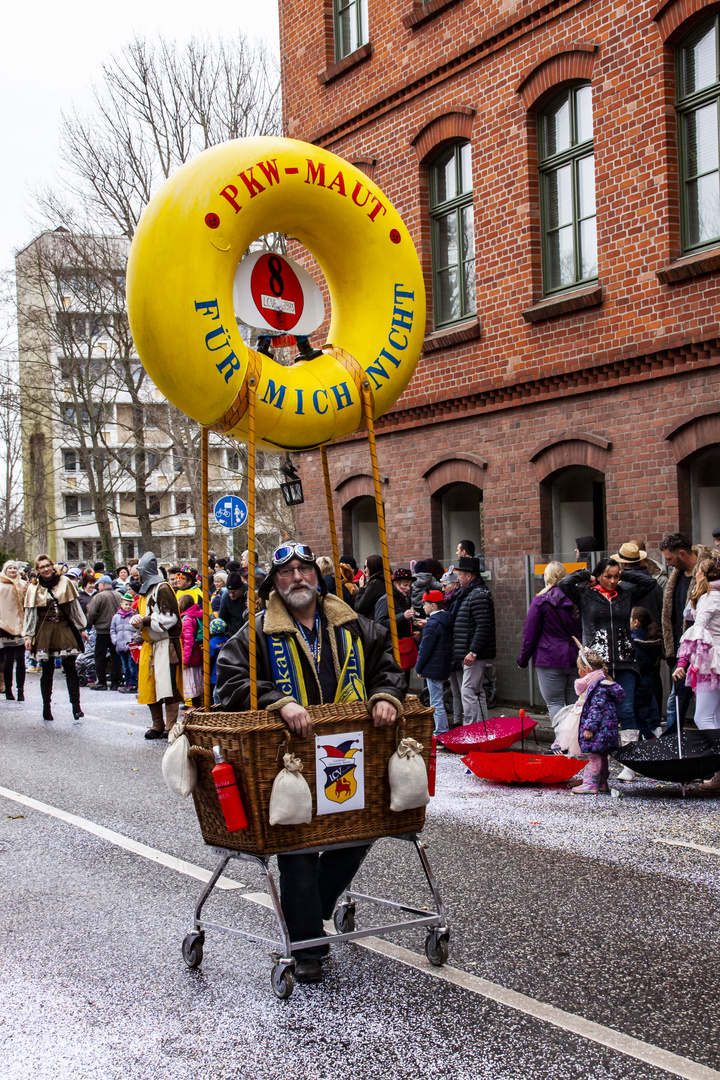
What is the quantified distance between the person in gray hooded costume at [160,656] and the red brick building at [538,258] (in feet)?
12.9

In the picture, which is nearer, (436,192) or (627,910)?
(627,910)

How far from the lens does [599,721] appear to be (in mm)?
8469

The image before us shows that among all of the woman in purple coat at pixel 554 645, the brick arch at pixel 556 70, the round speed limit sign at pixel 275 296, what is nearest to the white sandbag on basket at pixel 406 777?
the round speed limit sign at pixel 275 296

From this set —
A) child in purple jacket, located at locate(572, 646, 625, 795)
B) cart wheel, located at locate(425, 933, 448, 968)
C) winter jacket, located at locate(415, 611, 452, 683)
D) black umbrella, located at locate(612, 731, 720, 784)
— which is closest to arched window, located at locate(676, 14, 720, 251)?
winter jacket, located at locate(415, 611, 452, 683)

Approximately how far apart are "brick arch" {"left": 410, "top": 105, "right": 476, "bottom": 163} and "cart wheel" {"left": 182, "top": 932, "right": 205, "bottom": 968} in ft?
40.3

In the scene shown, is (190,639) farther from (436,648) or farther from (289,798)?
(289,798)

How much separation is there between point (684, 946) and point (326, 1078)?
6.68 feet

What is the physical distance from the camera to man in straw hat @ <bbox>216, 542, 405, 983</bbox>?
467 cm

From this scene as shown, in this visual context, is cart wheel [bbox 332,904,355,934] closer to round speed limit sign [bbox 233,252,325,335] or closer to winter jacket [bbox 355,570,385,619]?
round speed limit sign [bbox 233,252,325,335]

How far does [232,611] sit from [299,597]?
8.44 metres

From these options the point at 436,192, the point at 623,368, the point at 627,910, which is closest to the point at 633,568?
the point at 623,368

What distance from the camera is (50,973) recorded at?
5.02 meters

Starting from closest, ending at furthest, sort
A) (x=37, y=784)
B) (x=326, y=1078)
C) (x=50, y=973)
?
(x=326, y=1078) < (x=50, y=973) < (x=37, y=784)

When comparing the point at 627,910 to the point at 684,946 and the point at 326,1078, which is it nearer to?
the point at 684,946
